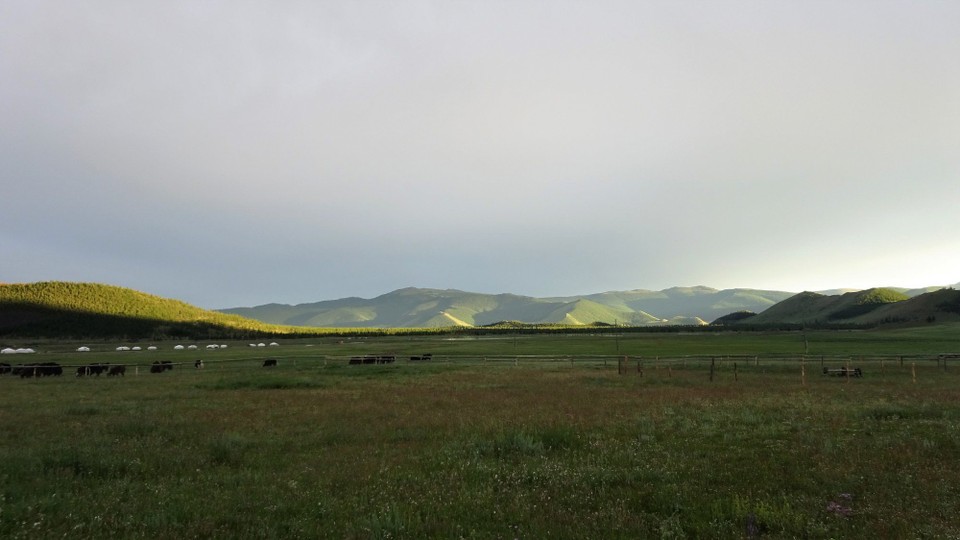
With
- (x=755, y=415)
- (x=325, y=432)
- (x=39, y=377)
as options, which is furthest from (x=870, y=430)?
(x=39, y=377)

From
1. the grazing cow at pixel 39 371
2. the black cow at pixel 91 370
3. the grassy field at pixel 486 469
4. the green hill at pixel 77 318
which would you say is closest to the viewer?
the grassy field at pixel 486 469

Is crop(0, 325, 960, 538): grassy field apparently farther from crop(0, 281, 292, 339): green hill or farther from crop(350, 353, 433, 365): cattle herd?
crop(0, 281, 292, 339): green hill

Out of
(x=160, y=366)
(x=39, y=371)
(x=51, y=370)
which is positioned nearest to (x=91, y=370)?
(x=51, y=370)

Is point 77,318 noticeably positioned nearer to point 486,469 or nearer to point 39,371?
point 39,371

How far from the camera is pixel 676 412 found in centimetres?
2006

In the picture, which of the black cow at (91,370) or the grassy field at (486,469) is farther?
the black cow at (91,370)

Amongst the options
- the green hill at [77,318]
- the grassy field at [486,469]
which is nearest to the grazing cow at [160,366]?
the grassy field at [486,469]

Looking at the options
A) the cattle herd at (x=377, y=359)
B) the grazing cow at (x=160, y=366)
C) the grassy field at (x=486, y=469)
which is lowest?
the cattle herd at (x=377, y=359)

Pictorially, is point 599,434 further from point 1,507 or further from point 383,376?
point 383,376

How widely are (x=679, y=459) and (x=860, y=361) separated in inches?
2292

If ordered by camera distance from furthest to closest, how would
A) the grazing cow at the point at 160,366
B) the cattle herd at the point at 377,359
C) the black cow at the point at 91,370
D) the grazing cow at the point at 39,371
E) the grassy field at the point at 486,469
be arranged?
1. the cattle herd at the point at 377,359
2. the grazing cow at the point at 160,366
3. the black cow at the point at 91,370
4. the grazing cow at the point at 39,371
5. the grassy field at the point at 486,469

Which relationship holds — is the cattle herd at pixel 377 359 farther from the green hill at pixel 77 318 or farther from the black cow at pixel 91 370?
the green hill at pixel 77 318

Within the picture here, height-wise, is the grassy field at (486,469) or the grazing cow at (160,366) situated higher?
the grassy field at (486,469)

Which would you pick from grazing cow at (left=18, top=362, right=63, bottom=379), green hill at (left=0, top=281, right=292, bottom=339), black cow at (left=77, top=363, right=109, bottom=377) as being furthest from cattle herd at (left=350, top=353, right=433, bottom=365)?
green hill at (left=0, top=281, right=292, bottom=339)
